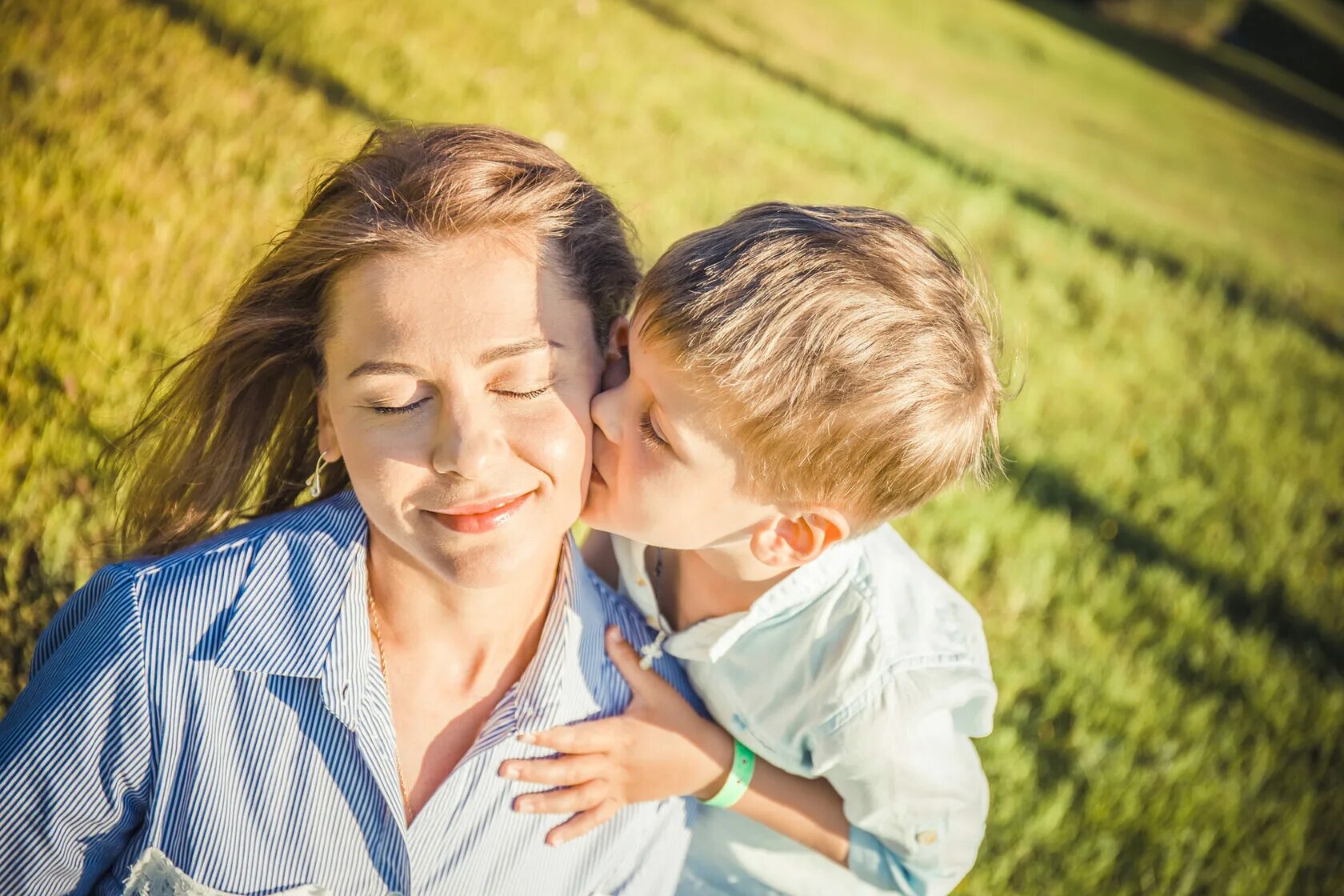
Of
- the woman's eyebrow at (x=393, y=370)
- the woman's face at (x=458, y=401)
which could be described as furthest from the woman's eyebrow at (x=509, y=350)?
the woman's eyebrow at (x=393, y=370)

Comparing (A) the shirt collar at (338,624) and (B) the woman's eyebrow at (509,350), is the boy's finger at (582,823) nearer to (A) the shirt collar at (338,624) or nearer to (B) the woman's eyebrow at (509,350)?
(A) the shirt collar at (338,624)

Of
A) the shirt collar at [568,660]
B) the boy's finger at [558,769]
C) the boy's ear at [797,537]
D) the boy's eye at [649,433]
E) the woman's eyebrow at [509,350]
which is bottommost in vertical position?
the boy's finger at [558,769]

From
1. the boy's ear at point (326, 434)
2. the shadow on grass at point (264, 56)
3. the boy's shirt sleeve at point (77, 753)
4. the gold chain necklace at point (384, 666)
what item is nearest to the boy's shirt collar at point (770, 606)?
the gold chain necklace at point (384, 666)

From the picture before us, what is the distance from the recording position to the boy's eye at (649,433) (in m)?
2.26

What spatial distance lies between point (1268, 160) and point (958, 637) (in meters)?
23.1

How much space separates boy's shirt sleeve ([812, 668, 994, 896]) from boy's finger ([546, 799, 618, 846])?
524mm

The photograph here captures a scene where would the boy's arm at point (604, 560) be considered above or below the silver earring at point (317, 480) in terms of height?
below

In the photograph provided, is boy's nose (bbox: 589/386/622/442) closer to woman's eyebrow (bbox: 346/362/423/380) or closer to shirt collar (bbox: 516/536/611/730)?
shirt collar (bbox: 516/536/611/730)

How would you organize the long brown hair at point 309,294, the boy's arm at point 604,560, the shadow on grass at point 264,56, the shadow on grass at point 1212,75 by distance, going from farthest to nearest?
the shadow on grass at point 1212,75 → the shadow on grass at point 264,56 → the boy's arm at point 604,560 → the long brown hair at point 309,294

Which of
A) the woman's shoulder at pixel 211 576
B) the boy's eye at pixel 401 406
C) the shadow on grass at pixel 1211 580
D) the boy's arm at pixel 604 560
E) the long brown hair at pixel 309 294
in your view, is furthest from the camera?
the shadow on grass at pixel 1211 580

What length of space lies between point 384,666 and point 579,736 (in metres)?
0.47

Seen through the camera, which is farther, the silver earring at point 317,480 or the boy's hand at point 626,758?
the silver earring at point 317,480

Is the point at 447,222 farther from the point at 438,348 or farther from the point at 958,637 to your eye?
the point at 958,637

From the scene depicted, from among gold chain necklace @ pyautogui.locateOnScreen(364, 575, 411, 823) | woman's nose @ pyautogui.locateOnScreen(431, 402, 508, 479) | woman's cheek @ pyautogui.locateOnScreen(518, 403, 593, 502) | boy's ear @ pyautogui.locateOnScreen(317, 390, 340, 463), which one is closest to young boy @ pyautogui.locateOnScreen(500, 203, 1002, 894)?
woman's cheek @ pyautogui.locateOnScreen(518, 403, 593, 502)
